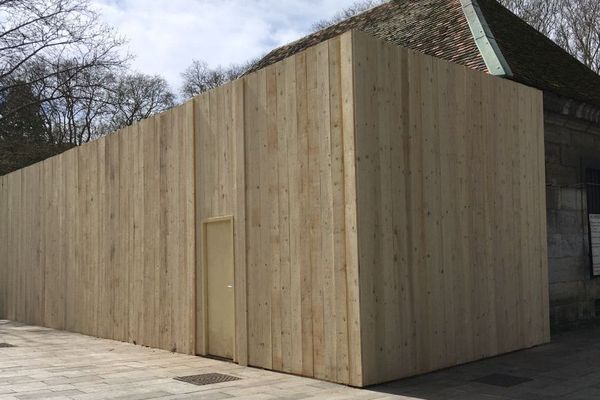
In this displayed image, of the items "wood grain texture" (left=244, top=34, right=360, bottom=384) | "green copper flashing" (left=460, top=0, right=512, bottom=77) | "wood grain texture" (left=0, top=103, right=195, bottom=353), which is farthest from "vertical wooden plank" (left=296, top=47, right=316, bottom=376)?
"green copper flashing" (left=460, top=0, right=512, bottom=77)

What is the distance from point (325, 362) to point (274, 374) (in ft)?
2.92

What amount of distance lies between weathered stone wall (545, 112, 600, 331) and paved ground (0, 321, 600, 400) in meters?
1.03

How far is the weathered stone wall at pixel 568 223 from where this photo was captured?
11398mm

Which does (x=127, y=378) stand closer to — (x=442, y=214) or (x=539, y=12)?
(x=442, y=214)

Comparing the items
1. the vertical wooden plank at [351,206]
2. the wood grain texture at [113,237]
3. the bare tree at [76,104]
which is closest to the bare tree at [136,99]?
the bare tree at [76,104]

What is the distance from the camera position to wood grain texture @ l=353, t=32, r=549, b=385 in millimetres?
7320

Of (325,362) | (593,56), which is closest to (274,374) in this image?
(325,362)

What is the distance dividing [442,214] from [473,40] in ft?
18.7

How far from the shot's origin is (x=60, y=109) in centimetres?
2728

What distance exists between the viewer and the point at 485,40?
12109 mm

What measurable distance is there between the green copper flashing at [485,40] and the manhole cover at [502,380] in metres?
5.57

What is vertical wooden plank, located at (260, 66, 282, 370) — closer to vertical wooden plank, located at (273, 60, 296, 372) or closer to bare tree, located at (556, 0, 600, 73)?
vertical wooden plank, located at (273, 60, 296, 372)

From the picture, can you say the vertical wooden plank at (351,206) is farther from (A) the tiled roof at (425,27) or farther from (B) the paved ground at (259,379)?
(A) the tiled roof at (425,27)

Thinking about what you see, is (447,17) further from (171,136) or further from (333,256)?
(333,256)
